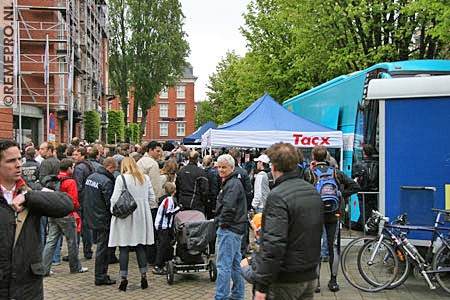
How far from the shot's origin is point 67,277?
7426mm

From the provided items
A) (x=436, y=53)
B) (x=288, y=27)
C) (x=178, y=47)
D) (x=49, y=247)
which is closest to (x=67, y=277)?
(x=49, y=247)

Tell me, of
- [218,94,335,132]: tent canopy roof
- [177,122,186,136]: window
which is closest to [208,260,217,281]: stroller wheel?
[218,94,335,132]: tent canopy roof

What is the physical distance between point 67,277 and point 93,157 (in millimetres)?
2430

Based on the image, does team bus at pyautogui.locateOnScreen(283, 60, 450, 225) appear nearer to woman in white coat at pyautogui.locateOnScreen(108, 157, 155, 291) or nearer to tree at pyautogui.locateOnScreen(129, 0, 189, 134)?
woman in white coat at pyautogui.locateOnScreen(108, 157, 155, 291)

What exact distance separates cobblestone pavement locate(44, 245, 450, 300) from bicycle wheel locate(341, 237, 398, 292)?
114 millimetres

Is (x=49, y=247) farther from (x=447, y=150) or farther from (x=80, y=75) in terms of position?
(x=80, y=75)

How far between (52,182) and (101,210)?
81 cm

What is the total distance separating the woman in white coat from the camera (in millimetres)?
6570

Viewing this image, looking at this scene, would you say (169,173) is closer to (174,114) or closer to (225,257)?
(225,257)

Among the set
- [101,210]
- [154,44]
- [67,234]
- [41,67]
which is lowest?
[67,234]

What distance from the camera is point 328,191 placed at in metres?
6.41

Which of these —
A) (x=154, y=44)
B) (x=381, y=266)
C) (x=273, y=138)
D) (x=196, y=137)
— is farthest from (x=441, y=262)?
(x=154, y=44)

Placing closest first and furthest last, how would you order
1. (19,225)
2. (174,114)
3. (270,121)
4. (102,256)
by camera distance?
1. (19,225)
2. (102,256)
3. (270,121)
4. (174,114)

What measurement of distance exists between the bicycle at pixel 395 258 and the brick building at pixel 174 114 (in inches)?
3227
